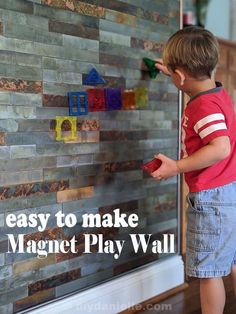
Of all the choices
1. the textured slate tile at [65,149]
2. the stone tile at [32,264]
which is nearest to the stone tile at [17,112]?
the textured slate tile at [65,149]

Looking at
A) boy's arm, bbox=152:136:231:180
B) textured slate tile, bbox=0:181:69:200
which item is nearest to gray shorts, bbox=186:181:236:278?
boy's arm, bbox=152:136:231:180

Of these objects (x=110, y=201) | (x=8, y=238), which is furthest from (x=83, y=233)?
(x=8, y=238)

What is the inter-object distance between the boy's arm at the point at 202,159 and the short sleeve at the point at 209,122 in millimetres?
18

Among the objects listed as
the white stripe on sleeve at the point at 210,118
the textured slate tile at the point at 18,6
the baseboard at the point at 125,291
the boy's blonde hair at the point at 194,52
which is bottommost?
the baseboard at the point at 125,291

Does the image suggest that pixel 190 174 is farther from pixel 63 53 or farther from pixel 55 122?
pixel 63 53

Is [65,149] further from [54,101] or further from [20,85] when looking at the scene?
[20,85]

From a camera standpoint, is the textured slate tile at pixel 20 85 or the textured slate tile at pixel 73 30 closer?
the textured slate tile at pixel 20 85

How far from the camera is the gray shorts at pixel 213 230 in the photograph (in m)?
1.35

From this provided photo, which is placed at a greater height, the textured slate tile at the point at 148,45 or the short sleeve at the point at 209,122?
the textured slate tile at the point at 148,45

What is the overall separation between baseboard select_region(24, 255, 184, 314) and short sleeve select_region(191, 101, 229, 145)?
0.67 meters

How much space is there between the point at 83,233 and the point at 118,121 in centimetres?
43

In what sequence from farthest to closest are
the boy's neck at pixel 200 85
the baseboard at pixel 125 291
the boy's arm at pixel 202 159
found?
the baseboard at pixel 125 291 → the boy's neck at pixel 200 85 → the boy's arm at pixel 202 159

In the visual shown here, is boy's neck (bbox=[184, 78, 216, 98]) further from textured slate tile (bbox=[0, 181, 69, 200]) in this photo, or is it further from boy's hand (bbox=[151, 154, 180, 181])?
textured slate tile (bbox=[0, 181, 69, 200])

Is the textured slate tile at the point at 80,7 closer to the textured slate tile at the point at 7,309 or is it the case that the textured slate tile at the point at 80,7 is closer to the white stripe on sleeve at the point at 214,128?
the white stripe on sleeve at the point at 214,128
